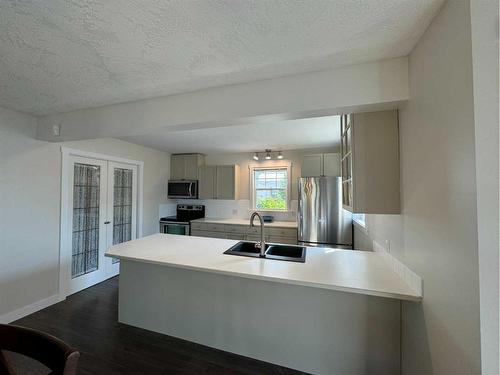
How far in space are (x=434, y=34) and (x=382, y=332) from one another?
1954mm

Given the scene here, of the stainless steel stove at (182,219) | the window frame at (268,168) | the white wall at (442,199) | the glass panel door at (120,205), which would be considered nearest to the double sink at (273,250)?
the white wall at (442,199)

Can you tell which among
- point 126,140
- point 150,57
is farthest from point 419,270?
point 126,140

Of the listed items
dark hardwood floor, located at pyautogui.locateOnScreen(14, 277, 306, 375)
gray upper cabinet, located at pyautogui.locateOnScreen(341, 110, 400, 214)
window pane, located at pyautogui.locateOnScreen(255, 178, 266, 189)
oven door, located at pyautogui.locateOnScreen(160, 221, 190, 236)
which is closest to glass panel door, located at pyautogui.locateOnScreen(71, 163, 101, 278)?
dark hardwood floor, located at pyautogui.locateOnScreen(14, 277, 306, 375)

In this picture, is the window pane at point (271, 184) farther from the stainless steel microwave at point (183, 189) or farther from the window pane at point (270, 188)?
the stainless steel microwave at point (183, 189)

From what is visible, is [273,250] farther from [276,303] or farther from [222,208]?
[222,208]

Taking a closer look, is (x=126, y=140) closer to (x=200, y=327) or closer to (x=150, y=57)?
(x=150, y=57)

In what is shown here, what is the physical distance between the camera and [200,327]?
207 cm

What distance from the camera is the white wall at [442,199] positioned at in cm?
83

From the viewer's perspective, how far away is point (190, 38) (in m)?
1.21

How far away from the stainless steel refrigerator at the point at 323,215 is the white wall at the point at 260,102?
81.8 inches

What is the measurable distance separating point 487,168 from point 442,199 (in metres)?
0.28

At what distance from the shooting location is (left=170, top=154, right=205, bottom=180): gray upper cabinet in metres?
4.86

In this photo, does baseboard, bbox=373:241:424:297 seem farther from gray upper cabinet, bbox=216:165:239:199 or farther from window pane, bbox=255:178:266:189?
gray upper cabinet, bbox=216:165:239:199

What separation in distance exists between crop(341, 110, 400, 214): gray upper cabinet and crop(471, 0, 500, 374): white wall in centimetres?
78
